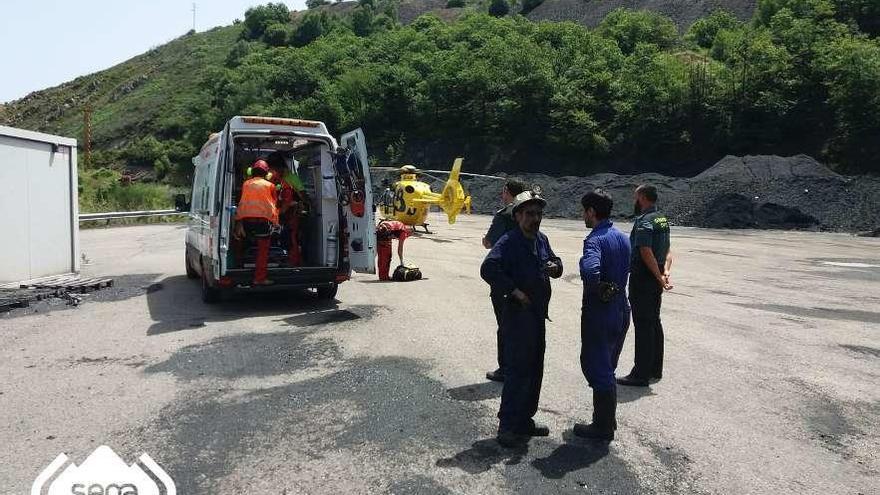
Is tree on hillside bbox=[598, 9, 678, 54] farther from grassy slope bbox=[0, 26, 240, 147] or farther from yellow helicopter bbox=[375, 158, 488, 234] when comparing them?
yellow helicopter bbox=[375, 158, 488, 234]

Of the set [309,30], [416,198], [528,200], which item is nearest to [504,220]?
[528,200]

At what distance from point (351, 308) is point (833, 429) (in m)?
6.30

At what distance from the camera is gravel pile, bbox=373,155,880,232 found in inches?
1029

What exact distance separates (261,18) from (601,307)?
4676 inches

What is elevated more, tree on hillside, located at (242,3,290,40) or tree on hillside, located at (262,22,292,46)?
tree on hillside, located at (242,3,290,40)

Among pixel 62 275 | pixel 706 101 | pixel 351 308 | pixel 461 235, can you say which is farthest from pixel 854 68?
pixel 62 275

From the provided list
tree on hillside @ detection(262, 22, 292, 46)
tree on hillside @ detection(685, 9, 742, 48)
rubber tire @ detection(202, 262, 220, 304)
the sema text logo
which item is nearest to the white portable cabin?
rubber tire @ detection(202, 262, 220, 304)

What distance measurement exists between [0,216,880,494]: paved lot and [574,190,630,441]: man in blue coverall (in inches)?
10.0

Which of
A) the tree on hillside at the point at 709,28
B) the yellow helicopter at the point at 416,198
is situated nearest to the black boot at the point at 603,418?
the yellow helicopter at the point at 416,198

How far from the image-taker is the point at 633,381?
19.9 ft

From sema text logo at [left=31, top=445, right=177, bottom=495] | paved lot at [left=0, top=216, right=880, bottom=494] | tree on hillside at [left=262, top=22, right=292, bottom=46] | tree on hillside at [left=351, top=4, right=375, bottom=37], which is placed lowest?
sema text logo at [left=31, top=445, right=177, bottom=495]

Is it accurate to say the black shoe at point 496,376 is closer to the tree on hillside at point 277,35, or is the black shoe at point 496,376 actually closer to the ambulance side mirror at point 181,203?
the ambulance side mirror at point 181,203

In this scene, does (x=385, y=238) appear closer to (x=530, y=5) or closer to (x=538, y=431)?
(x=538, y=431)

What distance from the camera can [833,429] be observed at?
5102 mm
